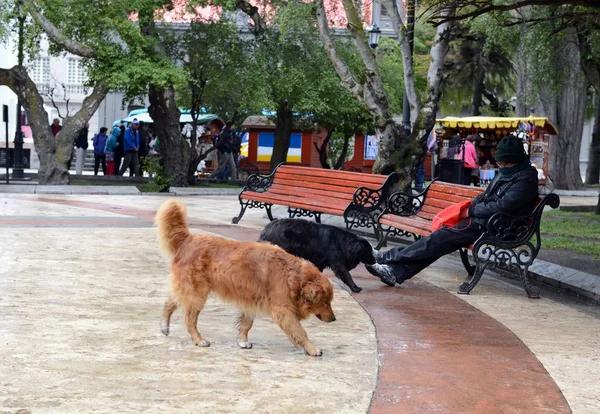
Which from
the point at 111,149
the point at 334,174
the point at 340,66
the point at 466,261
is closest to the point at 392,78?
the point at 111,149

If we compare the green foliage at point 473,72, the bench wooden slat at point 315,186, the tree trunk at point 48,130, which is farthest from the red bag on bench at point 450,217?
the green foliage at point 473,72

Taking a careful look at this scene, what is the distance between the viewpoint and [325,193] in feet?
47.5

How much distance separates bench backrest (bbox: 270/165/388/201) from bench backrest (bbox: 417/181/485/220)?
5.18ft

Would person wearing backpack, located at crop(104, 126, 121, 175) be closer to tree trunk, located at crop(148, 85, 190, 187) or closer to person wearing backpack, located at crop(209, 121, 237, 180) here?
person wearing backpack, located at crop(209, 121, 237, 180)

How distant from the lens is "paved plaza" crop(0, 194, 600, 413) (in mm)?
5430

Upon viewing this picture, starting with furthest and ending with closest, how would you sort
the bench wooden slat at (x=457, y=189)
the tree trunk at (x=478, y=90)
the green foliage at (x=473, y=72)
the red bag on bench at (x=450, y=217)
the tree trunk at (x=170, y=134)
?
1. the tree trunk at (x=478, y=90)
2. the green foliage at (x=473, y=72)
3. the tree trunk at (x=170, y=134)
4. the bench wooden slat at (x=457, y=189)
5. the red bag on bench at (x=450, y=217)

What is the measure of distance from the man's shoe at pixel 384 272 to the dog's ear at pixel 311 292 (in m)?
3.37

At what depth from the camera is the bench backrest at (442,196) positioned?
35.5ft

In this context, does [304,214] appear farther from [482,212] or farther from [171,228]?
[171,228]

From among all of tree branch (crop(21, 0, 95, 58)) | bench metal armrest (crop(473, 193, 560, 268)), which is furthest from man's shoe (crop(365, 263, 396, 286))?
tree branch (crop(21, 0, 95, 58))

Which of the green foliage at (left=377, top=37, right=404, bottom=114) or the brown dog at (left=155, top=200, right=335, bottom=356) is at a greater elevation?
the green foliage at (left=377, top=37, right=404, bottom=114)

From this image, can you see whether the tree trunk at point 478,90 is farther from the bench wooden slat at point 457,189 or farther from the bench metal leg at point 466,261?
the bench metal leg at point 466,261

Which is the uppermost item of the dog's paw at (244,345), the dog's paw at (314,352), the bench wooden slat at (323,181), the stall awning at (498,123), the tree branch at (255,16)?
the tree branch at (255,16)

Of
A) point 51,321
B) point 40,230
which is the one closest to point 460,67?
point 40,230
